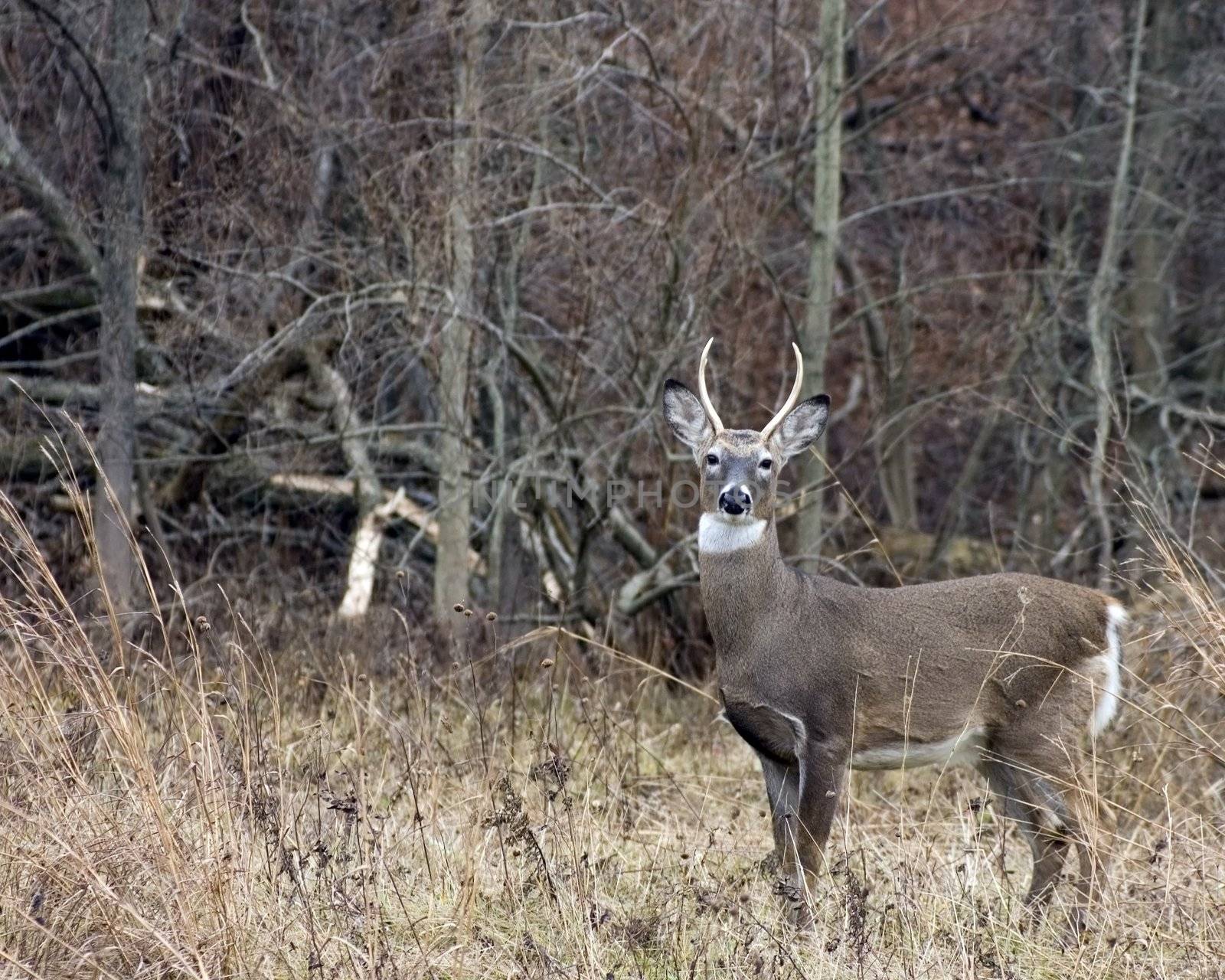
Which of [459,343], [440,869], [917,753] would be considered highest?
[459,343]

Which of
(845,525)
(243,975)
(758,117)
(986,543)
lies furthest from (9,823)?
(986,543)

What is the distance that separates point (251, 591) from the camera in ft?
28.8

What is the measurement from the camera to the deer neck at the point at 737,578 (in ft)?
17.7

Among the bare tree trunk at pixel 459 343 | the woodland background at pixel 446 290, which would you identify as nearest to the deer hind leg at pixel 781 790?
the woodland background at pixel 446 290

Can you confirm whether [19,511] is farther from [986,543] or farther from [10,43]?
[986,543]

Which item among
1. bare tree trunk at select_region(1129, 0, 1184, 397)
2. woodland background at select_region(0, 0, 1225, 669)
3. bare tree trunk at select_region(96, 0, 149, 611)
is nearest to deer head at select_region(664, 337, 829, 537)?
woodland background at select_region(0, 0, 1225, 669)

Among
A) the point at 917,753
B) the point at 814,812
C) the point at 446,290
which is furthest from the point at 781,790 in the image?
the point at 446,290

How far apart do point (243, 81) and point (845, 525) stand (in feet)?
14.4

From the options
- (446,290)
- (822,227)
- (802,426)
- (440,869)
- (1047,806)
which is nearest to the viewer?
(440,869)

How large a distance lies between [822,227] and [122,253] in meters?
3.57

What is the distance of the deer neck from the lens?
5.41m

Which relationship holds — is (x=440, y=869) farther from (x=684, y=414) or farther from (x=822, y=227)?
(x=822, y=227)

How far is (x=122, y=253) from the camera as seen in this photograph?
782cm

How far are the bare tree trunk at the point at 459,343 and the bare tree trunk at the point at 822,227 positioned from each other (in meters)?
1.77
